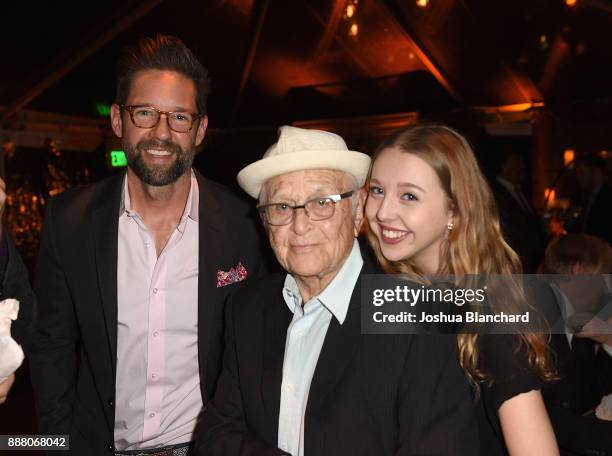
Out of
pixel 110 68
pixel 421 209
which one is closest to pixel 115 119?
pixel 421 209

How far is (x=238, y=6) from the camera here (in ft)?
27.6

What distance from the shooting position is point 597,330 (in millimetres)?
2355

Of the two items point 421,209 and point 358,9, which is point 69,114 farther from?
point 421,209

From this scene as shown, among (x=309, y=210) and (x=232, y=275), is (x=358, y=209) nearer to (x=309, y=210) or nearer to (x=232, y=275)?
(x=309, y=210)

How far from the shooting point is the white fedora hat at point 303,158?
5.54 ft

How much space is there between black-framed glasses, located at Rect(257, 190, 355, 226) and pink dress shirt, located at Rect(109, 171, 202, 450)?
0.73 meters

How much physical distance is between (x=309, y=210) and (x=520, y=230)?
10.3 ft

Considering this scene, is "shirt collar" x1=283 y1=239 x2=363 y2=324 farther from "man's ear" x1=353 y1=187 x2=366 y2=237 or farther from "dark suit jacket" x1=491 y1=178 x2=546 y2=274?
"dark suit jacket" x1=491 y1=178 x2=546 y2=274

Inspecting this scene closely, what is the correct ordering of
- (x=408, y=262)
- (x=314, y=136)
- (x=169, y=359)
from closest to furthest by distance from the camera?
1. (x=314, y=136)
2. (x=408, y=262)
3. (x=169, y=359)

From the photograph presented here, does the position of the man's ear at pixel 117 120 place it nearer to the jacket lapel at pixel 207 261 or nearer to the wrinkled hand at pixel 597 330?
the jacket lapel at pixel 207 261

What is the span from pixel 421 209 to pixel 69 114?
24.8 ft

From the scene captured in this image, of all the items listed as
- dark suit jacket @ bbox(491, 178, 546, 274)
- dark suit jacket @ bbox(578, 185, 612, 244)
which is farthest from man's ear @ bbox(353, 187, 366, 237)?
dark suit jacket @ bbox(578, 185, 612, 244)

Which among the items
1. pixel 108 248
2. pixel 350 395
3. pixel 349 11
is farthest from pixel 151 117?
pixel 349 11

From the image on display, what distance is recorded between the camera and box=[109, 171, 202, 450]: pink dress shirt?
2.24m
